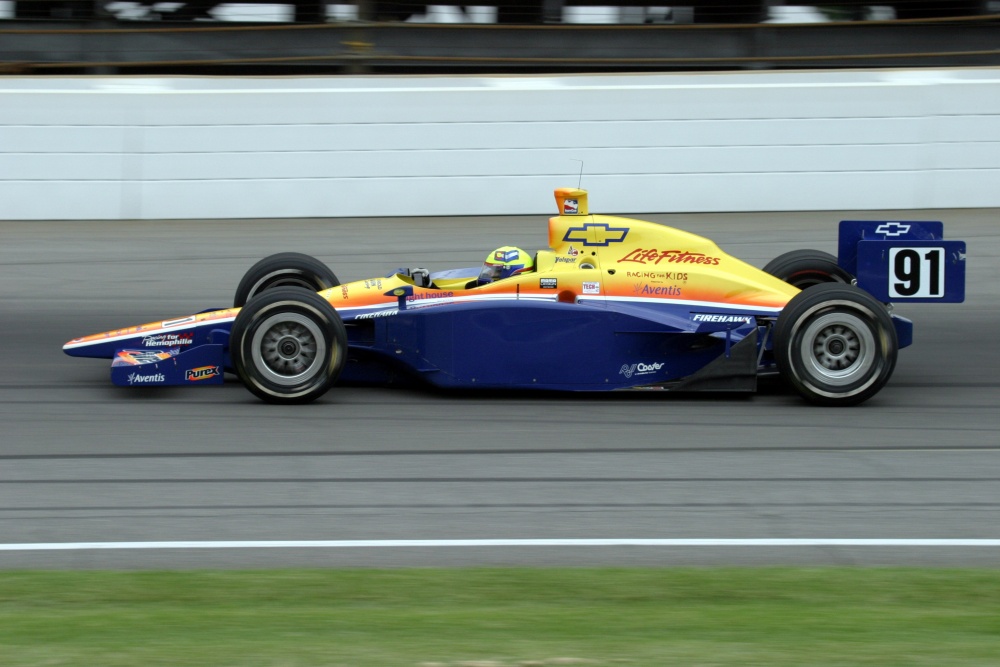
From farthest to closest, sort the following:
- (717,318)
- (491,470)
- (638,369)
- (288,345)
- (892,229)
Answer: (892,229), (717,318), (638,369), (288,345), (491,470)

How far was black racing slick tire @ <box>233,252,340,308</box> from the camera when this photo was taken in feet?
29.5

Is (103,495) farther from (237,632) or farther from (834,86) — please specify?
(834,86)

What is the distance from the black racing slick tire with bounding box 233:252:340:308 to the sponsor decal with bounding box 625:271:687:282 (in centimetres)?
210

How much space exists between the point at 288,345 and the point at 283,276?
1398mm

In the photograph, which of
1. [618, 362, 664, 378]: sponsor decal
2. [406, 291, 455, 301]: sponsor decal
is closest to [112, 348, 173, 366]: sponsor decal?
[406, 291, 455, 301]: sponsor decal

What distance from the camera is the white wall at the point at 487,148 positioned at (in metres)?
14.0

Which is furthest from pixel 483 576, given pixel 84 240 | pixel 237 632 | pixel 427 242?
pixel 84 240

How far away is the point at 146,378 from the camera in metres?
7.94

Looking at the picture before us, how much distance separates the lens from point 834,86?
14.5 m

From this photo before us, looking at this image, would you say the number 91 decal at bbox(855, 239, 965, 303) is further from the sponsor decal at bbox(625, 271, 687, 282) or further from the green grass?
the green grass

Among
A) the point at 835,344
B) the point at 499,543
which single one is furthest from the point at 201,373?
the point at 835,344

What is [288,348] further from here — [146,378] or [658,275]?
[658,275]

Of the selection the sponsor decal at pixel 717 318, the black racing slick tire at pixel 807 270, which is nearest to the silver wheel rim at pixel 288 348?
the sponsor decal at pixel 717 318

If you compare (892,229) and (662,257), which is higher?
(892,229)
